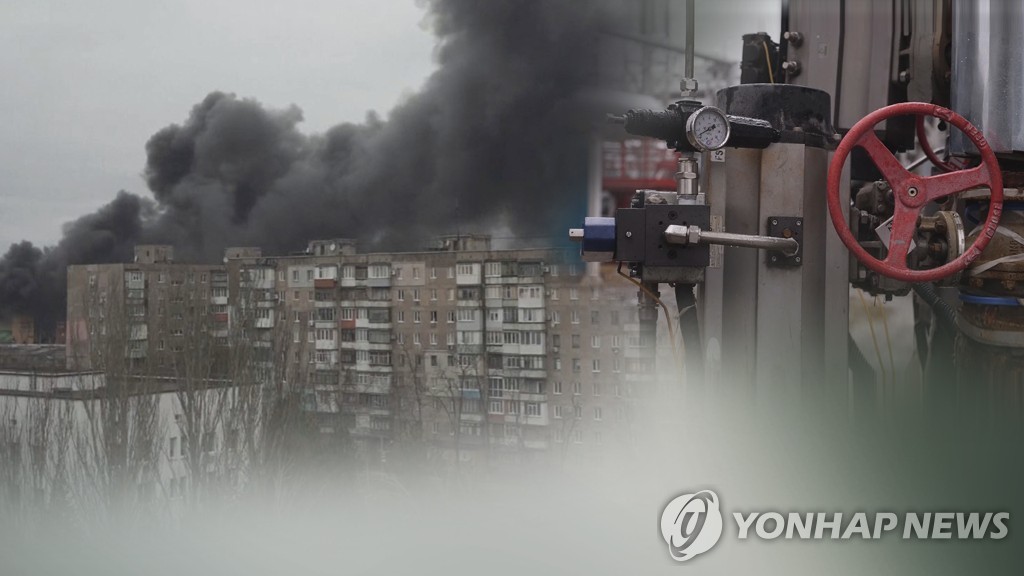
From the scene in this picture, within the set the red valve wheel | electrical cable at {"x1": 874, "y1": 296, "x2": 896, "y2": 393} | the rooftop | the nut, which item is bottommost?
the rooftop

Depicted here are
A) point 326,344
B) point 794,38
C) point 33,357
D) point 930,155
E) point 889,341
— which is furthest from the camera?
point 326,344

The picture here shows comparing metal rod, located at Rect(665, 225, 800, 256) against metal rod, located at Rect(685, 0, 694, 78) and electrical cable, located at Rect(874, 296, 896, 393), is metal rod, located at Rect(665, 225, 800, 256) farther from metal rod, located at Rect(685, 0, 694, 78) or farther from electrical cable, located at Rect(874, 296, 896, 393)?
electrical cable, located at Rect(874, 296, 896, 393)

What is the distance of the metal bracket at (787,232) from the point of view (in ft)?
4.79

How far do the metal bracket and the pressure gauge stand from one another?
22 centimetres

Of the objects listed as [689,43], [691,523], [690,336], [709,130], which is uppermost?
[689,43]

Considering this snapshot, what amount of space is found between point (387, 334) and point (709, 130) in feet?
9.90

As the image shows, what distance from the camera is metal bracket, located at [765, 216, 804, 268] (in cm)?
146

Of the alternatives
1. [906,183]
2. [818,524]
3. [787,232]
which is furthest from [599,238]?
[818,524]

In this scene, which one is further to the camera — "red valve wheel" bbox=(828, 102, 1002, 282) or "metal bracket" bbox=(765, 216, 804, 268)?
"metal bracket" bbox=(765, 216, 804, 268)

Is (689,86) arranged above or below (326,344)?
above

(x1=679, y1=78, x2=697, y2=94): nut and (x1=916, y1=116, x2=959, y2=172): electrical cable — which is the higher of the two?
(x1=679, y1=78, x2=697, y2=94): nut

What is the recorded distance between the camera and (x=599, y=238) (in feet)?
4.52

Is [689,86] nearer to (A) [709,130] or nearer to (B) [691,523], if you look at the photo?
(A) [709,130]

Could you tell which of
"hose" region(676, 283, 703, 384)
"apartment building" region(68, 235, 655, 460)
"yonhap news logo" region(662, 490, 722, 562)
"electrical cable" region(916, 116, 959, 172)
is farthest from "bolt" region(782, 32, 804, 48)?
"apartment building" region(68, 235, 655, 460)
